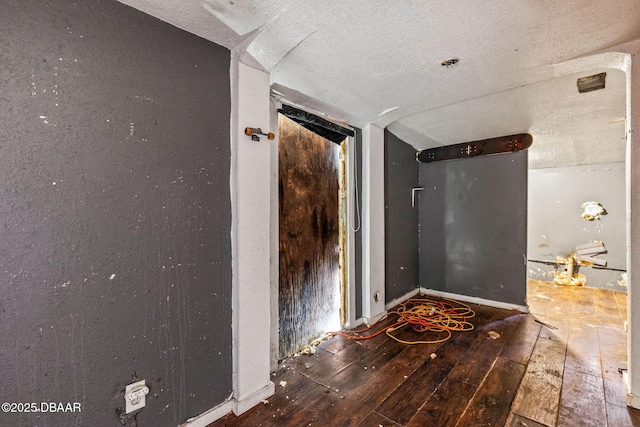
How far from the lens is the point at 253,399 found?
159 centimetres

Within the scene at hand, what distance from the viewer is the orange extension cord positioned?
2533 mm

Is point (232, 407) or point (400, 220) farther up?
point (400, 220)

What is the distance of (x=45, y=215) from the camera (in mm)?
1029

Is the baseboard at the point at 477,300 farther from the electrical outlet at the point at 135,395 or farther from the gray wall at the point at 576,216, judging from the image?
the electrical outlet at the point at 135,395

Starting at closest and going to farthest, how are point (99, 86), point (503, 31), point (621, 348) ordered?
point (99, 86) < point (503, 31) < point (621, 348)

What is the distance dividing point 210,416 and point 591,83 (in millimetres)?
3267

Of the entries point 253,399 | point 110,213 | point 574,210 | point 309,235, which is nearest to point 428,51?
point 309,235

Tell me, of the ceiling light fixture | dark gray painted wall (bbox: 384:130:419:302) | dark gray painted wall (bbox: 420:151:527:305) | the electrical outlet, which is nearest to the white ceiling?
the ceiling light fixture

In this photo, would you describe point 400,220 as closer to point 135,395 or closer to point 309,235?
point 309,235

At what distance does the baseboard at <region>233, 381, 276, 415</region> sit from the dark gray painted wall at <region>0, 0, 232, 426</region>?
4.5 inches

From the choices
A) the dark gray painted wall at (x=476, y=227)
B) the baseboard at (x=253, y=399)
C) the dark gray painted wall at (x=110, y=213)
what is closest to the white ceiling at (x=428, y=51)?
the dark gray painted wall at (x=110, y=213)

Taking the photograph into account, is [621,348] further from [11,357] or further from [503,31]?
[11,357]

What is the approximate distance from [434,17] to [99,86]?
1.52 m

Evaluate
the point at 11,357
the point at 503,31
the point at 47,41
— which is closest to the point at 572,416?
the point at 503,31
